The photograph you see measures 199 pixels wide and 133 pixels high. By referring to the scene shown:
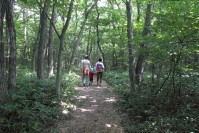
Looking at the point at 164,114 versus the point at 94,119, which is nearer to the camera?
the point at 164,114

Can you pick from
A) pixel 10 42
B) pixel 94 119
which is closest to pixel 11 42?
pixel 10 42

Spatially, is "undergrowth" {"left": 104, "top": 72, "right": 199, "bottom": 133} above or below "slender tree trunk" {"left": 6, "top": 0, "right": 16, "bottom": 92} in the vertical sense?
below

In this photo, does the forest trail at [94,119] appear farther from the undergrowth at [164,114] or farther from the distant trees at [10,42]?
the distant trees at [10,42]

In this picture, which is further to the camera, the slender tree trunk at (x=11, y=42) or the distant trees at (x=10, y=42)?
the slender tree trunk at (x=11, y=42)

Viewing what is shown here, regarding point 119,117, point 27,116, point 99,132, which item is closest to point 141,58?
point 119,117

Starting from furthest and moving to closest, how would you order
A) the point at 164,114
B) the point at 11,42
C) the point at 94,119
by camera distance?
the point at 11,42
the point at 94,119
the point at 164,114

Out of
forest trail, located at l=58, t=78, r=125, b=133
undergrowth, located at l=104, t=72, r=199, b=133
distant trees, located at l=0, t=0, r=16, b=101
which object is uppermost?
distant trees, located at l=0, t=0, r=16, b=101

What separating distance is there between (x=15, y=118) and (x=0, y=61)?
5.58ft

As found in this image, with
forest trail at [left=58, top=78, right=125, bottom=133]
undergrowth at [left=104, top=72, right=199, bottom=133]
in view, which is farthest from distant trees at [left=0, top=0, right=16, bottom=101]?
undergrowth at [left=104, top=72, right=199, bottom=133]

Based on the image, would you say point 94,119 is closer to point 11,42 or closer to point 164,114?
point 164,114

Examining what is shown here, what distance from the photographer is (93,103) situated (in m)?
5.94

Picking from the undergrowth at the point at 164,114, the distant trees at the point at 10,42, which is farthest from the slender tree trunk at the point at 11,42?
the undergrowth at the point at 164,114

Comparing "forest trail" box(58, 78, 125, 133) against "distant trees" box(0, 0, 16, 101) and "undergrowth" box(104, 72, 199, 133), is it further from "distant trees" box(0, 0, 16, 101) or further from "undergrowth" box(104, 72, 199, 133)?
"distant trees" box(0, 0, 16, 101)

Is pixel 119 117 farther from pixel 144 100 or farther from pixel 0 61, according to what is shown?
pixel 0 61
